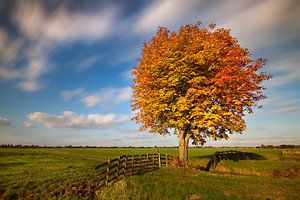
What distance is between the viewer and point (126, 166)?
76.0 feet

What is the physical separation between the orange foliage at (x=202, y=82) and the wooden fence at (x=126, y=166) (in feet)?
16.1

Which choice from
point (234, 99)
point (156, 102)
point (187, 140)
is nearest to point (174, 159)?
point (187, 140)

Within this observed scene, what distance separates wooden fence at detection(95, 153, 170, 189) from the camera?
20.0 m

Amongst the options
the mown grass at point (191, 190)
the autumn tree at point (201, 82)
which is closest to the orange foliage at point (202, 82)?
the autumn tree at point (201, 82)

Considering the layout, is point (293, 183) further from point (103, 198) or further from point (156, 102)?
point (103, 198)

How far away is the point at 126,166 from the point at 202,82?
1173 centimetres

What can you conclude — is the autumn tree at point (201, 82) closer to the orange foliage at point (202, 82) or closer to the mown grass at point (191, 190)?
the orange foliage at point (202, 82)

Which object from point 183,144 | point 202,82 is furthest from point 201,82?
point 183,144

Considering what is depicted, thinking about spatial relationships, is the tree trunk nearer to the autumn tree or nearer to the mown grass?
the autumn tree

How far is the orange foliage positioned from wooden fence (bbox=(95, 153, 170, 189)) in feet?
16.1

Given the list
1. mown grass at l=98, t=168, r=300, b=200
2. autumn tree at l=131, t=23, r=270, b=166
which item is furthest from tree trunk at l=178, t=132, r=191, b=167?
mown grass at l=98, t=168, r=300, b=200

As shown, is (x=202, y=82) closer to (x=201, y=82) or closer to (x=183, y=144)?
(x=201, y=82)

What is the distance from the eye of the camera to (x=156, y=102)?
87.6 ft

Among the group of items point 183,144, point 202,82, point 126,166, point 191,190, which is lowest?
point 191,190
